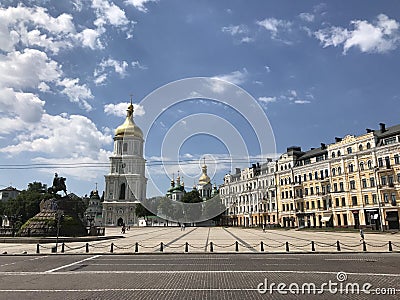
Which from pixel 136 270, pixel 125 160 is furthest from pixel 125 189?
pixel 136 270

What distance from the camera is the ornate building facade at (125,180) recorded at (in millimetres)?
113062

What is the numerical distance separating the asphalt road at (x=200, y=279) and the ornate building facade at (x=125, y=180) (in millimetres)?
95525

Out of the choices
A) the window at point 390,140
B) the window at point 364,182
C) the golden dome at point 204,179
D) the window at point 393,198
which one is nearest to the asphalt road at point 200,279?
the window at point 393,198

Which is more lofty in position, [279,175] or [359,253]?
[279,175]

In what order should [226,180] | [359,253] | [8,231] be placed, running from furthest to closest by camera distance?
[226,180] < [8,231] < [359,253]

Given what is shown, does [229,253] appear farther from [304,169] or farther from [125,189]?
[125,189]

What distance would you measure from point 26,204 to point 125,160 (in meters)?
40.3

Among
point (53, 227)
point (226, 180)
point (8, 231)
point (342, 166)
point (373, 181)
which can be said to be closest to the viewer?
point (53, 227)

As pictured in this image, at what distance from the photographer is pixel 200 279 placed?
43.5ft

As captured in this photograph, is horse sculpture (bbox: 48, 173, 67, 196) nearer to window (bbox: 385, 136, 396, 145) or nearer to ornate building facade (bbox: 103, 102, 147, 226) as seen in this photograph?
window (bbox: 385, 136, 396, 145)

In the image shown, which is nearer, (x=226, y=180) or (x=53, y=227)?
(x=53, y=227)

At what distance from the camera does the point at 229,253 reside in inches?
902

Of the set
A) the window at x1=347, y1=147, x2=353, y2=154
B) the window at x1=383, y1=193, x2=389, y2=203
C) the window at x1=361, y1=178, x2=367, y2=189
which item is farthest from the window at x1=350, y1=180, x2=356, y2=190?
the window at x1=383, y1=193, x2=389, y2=203

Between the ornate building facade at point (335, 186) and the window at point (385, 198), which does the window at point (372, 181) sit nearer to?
the ornate building facade at point (335, 186)
